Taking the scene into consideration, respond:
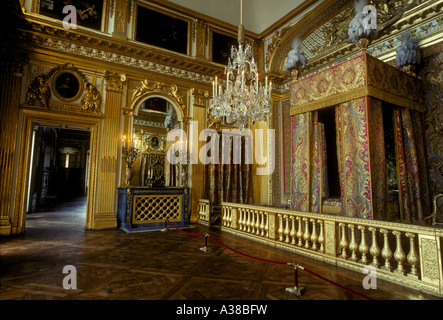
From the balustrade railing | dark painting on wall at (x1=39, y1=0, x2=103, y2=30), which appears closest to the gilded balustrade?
the balustrade railing

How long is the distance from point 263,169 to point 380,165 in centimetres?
475

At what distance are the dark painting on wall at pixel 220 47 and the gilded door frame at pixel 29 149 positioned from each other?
4.07 metres

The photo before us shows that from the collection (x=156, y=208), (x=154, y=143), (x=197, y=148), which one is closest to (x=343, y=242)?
(x=156, y=208)

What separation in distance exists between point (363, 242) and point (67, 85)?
21.5 ft

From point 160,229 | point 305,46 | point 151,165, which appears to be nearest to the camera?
point 160,229

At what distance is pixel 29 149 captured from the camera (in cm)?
530

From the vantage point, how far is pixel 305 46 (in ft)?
24.0

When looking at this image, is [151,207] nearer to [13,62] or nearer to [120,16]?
[13,62]

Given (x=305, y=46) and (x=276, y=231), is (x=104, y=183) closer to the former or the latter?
(x=276, y=231)

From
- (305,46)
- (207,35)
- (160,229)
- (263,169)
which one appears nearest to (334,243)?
(160,229)

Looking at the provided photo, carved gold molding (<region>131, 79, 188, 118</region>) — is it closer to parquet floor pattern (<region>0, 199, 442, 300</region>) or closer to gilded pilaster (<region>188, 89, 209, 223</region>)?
gilded pilaster (<region>188, 89, 209, 223</region>)

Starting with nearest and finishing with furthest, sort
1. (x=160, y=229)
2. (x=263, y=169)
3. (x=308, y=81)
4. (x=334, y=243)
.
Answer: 1. (x=334, y=243)
2. (x=308, y=81)
3. (x=160, y=229)
4. (x=263, y=169)

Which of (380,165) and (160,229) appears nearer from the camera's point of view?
(380,165)

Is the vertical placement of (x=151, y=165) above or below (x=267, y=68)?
below
